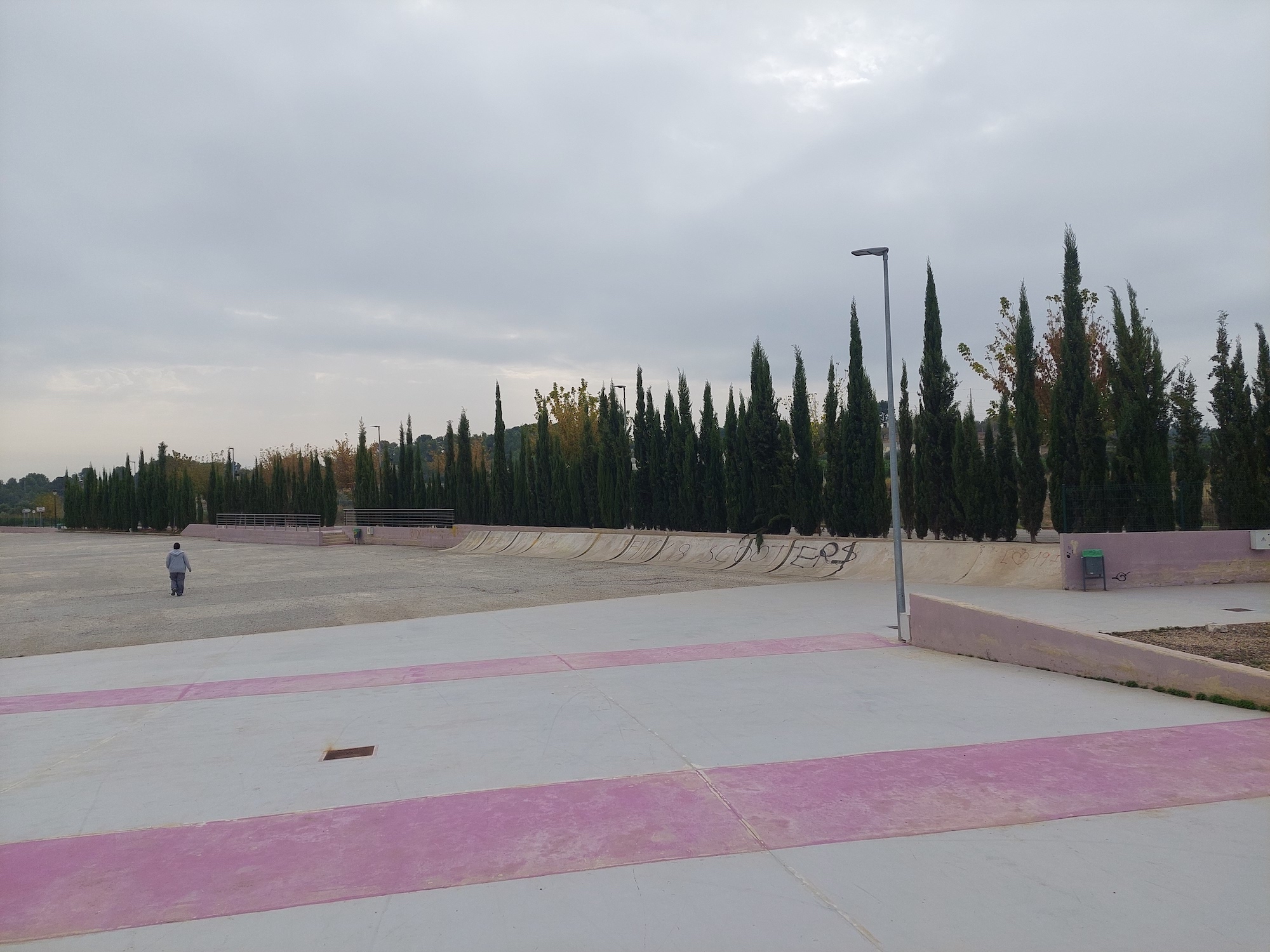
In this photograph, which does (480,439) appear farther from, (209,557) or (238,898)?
(238,898)

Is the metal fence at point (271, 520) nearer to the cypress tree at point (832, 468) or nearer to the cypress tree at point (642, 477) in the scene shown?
the cypress tree at point (642, 477)

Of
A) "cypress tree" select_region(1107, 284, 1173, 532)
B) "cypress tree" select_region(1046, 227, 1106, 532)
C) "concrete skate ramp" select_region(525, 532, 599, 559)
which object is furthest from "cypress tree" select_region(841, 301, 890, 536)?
"concrete skate ramp" select_region(525, 532, 599, 559)

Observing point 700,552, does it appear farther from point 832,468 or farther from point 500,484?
point 500,484

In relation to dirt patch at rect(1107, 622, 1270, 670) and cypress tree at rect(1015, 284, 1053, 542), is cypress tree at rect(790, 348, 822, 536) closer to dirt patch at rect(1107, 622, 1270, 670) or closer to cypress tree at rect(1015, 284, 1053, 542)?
cypress tree at rect(1015, 284, 1053, 542)

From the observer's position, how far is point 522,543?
3353 cm

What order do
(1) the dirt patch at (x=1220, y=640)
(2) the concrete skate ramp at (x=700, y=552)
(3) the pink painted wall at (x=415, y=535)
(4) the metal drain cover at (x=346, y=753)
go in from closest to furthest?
1. (4) the metal drain cover at (x=346, y=753)
2. (1) the dirt patch at (x=1220, y=640)
3. (2) the concrete skate ramp at (x=700, y=552)
4. (3) the pink painted wall at (x=415, y=535)

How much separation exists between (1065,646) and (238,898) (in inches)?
337

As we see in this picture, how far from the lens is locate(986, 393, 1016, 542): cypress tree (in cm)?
1956

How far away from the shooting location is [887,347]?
1327 cm

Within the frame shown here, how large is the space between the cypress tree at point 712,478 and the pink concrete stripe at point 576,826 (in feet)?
69.8

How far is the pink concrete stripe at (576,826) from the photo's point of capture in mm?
4309

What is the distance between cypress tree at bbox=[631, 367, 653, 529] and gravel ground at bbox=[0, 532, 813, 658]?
478 cm

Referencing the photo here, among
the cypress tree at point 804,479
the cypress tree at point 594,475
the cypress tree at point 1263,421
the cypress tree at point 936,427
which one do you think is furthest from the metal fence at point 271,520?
the cypress tree at point 1263,421

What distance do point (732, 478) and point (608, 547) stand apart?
5.69 m
